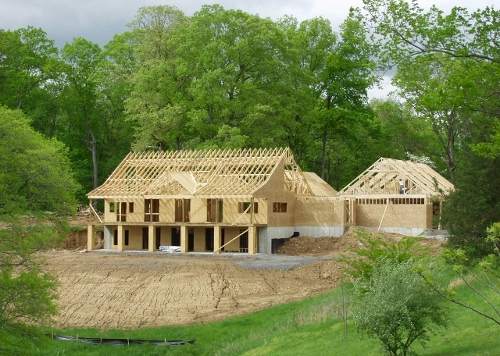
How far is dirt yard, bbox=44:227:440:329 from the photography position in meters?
28.5

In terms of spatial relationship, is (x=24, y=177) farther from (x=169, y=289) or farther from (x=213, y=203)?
(x=213, y=203)

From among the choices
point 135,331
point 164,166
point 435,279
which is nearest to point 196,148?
point 164,166

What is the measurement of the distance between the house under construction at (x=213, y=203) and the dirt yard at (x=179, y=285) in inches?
121

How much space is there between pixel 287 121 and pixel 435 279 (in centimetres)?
3805

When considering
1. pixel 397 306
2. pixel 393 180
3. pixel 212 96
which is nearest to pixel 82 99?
pixel 212 96

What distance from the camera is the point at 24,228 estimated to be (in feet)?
79.2

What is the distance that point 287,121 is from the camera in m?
52.2

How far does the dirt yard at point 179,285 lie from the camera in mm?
28469

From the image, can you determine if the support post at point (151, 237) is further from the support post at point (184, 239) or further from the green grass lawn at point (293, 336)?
the green grass lawn at point (293, 336)

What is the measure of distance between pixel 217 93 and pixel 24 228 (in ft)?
88.4

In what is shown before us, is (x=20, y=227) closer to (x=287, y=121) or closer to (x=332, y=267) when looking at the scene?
(x=332, y=267)

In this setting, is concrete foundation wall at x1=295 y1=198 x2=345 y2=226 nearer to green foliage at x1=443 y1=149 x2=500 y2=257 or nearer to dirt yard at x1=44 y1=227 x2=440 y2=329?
dirt yard at x1=44 y1=227 x2=440 y2=329

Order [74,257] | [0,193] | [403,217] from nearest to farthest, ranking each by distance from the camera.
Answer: [0,193] < [74,257] < [403,217]

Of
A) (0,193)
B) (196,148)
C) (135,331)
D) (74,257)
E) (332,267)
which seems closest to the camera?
(0,193)
